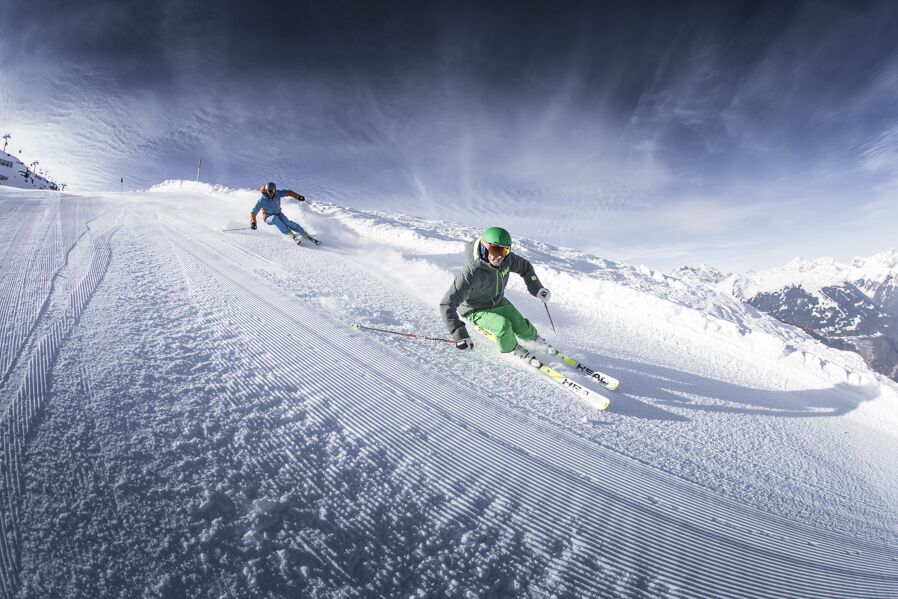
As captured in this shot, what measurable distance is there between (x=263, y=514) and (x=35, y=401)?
1845 mm

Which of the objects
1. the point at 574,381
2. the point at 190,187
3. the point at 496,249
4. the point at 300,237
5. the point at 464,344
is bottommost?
the point at 574,381

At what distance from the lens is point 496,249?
4.29 meters

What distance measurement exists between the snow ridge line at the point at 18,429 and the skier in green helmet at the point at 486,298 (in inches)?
130

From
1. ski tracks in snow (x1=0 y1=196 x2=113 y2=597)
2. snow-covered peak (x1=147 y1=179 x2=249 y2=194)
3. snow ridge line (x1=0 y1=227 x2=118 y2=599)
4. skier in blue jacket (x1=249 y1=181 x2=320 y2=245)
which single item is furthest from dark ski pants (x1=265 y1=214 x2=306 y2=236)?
snow-covered peak (x1=147 y1=179 x2=249 y2=194)

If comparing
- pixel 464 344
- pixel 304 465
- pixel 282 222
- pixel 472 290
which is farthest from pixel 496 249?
pixel 282 222

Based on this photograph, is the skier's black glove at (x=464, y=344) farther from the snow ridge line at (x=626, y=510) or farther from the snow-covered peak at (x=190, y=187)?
the snow-covered peak at (x=190, y=187)

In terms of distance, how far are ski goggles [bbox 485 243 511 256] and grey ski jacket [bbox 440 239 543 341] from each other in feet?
0.43

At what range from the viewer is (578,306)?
7363 millimetres

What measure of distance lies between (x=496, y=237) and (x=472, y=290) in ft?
2.45

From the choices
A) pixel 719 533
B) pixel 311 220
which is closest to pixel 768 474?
pixel 719 533

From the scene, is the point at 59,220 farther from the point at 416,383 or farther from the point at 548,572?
the point at 548,572

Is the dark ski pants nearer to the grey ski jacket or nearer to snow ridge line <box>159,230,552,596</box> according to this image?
the grey ski jacket

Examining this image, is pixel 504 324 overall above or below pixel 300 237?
below

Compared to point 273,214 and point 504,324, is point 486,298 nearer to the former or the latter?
point 504,324
